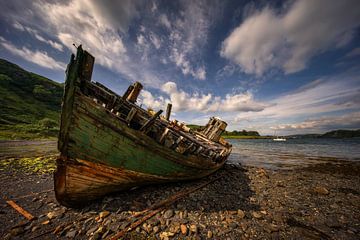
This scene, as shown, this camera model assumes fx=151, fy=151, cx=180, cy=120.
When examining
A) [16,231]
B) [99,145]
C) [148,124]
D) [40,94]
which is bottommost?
[16,231]

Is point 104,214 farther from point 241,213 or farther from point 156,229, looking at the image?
point 241,213

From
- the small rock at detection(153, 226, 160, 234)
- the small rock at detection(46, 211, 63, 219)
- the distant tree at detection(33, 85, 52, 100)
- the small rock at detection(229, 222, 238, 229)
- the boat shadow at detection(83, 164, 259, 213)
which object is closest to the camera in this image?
the small rock at detection(153, 226, 160, 234)

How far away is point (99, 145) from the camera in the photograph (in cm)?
505

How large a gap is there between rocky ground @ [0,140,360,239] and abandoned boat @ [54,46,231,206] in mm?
760

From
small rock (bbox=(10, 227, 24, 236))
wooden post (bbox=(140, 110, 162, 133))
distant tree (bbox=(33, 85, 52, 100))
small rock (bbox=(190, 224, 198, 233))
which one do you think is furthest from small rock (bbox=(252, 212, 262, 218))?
distant tree (bbox=(33, 85, 52, 100))

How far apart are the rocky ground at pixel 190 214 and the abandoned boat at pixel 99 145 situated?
760mm

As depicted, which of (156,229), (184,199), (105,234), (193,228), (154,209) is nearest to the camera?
(105,234)

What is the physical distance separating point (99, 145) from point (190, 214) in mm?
4091

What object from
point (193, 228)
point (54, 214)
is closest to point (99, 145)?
point (54, 214)

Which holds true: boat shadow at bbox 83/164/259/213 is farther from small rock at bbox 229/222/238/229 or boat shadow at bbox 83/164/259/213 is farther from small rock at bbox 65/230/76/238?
small rock at bbox 65/230/76/238

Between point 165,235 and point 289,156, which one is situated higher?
point 289,156

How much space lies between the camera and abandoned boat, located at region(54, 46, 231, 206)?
466cm

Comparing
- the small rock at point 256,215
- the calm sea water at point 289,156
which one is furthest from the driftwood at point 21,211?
the calm sea water at point 289,156

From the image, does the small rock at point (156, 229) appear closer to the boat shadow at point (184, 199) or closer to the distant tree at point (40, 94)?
the boat shadow at point (184, 199)
